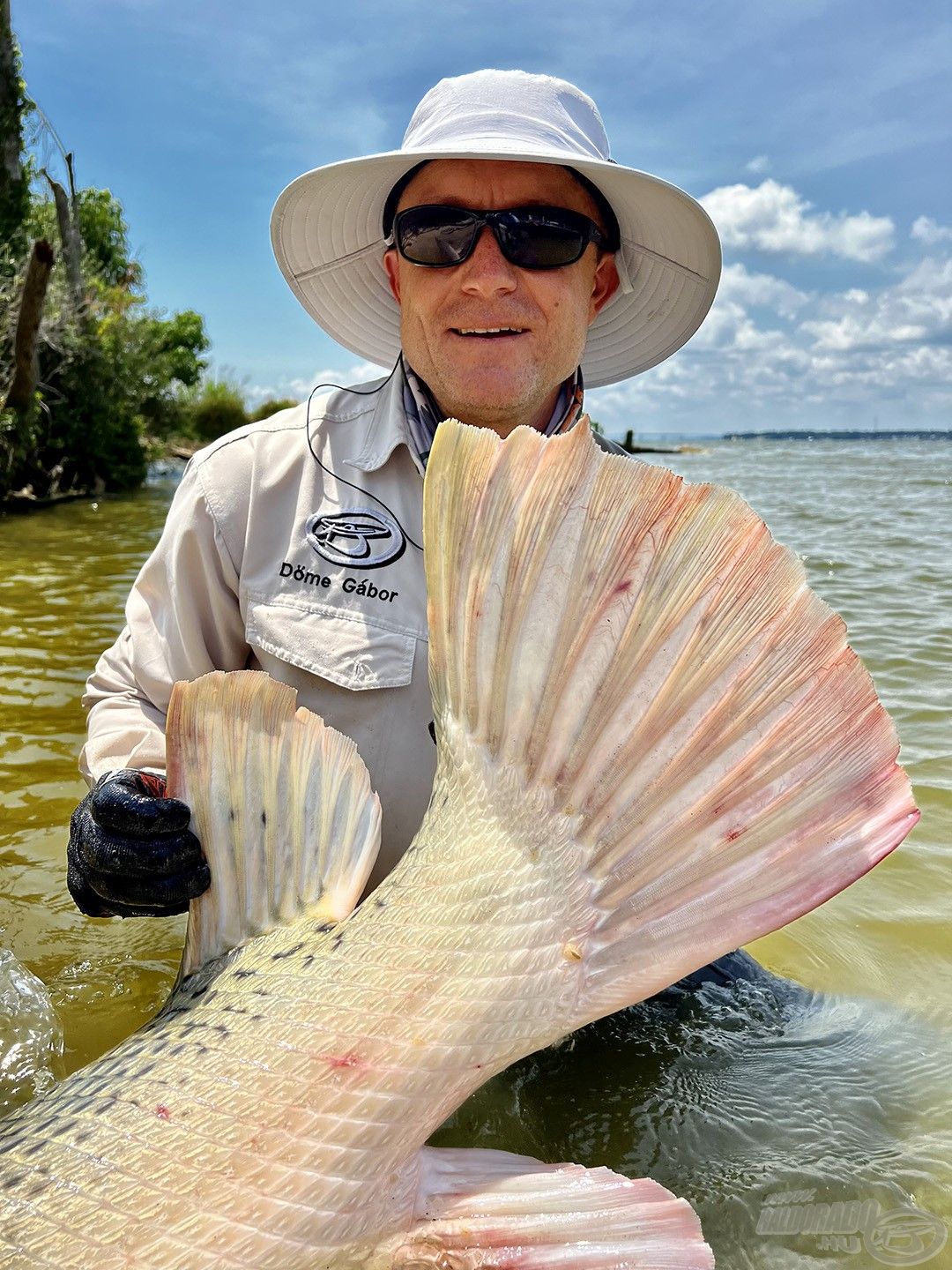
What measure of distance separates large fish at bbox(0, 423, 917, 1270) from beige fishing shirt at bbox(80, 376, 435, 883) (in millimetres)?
904

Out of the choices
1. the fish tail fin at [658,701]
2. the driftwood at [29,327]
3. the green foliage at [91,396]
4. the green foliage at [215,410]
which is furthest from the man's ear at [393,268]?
the green foliage at [215,410]

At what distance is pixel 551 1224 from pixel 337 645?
4.66ft

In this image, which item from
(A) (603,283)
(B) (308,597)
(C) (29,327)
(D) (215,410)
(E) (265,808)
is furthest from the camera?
(D) (215,410)

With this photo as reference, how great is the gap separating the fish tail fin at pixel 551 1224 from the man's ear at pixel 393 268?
2233 mm

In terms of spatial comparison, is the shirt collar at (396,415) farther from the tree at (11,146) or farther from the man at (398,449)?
the tree at (11,146)

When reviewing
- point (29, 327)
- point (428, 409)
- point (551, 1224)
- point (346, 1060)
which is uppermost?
point (29, 327)

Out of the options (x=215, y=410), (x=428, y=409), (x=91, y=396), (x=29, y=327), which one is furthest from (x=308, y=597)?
(x=215, y=410)

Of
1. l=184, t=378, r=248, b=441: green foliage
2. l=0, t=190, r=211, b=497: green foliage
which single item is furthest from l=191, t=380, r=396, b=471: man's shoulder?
l=184, t=378, r=248, b=441: green foliage

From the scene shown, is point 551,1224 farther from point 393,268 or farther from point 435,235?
point 393,268

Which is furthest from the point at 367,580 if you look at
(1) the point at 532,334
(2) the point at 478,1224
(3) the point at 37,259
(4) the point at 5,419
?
(4) the point at 5,419

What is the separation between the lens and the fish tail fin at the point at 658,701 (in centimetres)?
133

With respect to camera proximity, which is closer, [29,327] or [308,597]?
[308,597]

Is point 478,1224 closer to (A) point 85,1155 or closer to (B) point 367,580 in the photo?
(A) point 85,1155

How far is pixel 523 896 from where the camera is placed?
4.62 feet
